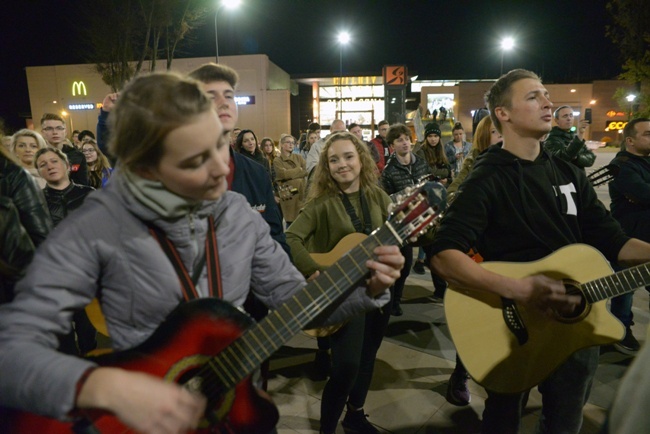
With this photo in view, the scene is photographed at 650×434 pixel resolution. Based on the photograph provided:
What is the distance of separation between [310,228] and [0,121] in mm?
2598

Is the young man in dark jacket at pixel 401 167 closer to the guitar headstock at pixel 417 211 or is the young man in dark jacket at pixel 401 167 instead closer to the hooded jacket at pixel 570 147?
the hooded jacket at pixel 570 147

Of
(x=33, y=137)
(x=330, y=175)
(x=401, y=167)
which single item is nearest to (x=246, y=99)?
(x=33, y=137)

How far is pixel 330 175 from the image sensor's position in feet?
11.0

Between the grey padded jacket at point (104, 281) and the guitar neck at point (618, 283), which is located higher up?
the grey padded jacket at point (104, 281)

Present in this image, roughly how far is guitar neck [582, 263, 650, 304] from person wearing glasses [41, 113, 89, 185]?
240 inches

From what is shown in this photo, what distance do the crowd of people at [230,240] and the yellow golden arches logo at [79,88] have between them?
33.8 m

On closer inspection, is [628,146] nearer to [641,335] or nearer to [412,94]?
[641,335]

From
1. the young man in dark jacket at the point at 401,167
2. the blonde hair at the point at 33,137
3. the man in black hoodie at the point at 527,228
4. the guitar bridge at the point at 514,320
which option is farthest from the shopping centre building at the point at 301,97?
the guitar bridge at the point at 514,320

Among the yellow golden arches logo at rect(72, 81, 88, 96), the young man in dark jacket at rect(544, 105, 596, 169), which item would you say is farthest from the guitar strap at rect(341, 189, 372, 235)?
the yellow golden arches logo at rect(72, 81, 88, 96)

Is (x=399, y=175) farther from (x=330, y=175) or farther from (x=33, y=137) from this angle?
(x=33, y=137)

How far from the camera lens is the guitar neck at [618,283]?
214cm

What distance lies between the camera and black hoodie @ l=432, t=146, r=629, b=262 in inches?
91.1

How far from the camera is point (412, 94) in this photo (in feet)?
147

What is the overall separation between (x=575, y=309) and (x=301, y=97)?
146 ft
